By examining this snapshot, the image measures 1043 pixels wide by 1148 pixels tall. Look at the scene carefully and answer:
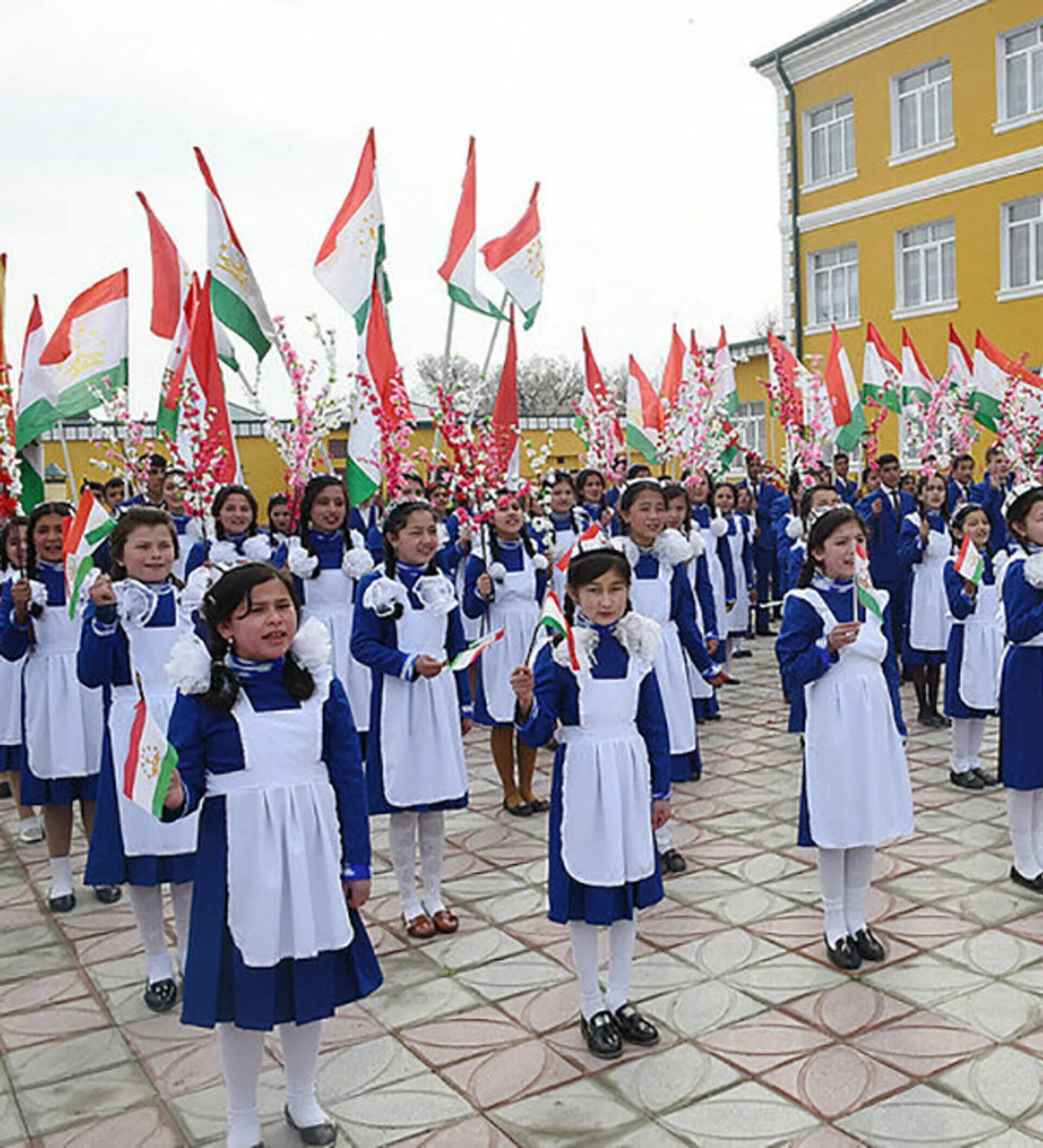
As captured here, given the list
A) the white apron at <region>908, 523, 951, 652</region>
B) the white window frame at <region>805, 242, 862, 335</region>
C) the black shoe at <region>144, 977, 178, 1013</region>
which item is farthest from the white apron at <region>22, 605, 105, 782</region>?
the white window frame at <region>805, 242, 862, 335</region>

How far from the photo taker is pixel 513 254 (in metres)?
7.98

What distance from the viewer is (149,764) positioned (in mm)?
2738

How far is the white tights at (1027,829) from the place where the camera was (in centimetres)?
470

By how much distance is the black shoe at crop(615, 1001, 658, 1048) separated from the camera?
354 centimetres

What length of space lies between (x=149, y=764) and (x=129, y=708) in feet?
4.78

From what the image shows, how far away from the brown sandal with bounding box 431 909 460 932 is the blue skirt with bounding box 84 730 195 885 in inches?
41.3

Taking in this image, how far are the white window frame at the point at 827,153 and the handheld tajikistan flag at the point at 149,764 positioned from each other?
19.6 m

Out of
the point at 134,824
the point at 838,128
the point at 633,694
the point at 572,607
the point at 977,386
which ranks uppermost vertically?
the point at 838,128

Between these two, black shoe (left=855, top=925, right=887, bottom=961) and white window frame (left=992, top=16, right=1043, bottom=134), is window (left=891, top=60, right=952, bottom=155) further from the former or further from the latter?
black shoe (left=855, top=925, right=887, bottom=961)

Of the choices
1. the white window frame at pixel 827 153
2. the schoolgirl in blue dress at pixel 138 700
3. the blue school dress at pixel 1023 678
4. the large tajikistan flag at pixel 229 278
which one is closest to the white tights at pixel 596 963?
the schoolgirl in blue dress at pixel 138 700

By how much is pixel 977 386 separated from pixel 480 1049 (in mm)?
9850

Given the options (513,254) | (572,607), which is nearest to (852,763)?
(572,607)

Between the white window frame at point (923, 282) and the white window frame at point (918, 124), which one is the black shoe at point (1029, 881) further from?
the white window frame at point (918, 124)

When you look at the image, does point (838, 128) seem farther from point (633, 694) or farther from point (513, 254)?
point (633, 694)
